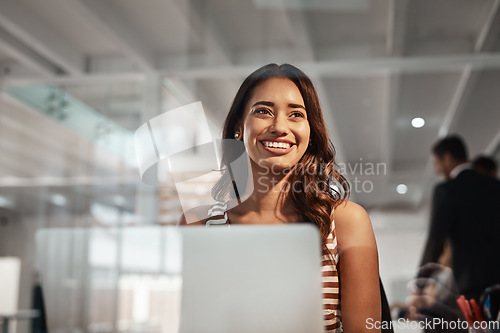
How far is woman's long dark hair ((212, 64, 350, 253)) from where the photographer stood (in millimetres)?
1233

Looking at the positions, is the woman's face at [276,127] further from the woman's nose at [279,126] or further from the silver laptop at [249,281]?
the silver laptop at [249,281]

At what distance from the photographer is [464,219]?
5.06 ft

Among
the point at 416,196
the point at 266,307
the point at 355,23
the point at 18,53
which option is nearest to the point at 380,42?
the point at 355,23

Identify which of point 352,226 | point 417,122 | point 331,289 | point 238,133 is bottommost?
point 331,289

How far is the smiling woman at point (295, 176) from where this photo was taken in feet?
3.81

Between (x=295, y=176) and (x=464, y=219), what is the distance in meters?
0.58

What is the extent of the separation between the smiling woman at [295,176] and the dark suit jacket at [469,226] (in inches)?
14.9

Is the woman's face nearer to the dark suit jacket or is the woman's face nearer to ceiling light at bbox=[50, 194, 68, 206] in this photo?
the dark suit jacket

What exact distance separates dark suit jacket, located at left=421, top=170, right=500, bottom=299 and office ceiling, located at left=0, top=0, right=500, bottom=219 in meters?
0.08

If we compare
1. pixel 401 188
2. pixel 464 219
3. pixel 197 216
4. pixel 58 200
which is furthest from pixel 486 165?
pixel 58 200

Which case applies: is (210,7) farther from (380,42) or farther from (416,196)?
(416,196)

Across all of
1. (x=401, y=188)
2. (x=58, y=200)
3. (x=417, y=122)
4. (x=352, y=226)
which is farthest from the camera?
(x=58, y=200)

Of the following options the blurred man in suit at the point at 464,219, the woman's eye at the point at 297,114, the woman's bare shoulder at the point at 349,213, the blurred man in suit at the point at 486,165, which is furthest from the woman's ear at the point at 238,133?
the blurred man in suit at the point at 486,165

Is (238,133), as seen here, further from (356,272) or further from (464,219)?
(464,219)
